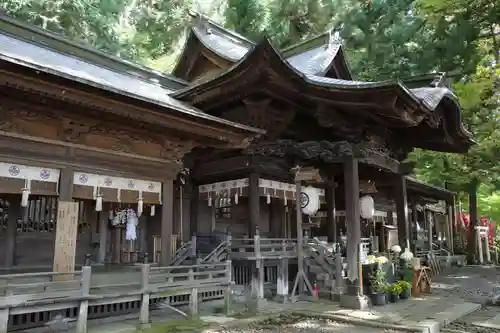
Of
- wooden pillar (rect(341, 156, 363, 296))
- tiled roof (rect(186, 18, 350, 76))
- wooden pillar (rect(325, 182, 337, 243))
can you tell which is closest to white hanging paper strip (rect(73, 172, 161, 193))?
wooden pillar (rect(341, 156, 363, 296))

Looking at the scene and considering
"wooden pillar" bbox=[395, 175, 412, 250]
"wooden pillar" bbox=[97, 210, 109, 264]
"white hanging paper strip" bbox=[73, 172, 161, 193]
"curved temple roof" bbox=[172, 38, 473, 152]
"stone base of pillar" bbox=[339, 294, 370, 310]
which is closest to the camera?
"white hanging paper strip" bbox=[73, 172, 161, 193]

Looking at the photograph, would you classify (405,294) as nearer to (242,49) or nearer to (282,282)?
(282,282)

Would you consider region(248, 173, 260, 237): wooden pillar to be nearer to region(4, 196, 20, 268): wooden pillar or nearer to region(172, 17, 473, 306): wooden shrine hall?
region(172, 17, 473, 306): wooden shrine hall

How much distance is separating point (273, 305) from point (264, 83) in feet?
17.4

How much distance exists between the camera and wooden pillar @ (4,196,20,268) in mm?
9031

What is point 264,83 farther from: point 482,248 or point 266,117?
point 482,248

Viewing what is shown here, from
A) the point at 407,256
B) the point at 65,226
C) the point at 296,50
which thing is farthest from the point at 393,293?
the point at 296,50

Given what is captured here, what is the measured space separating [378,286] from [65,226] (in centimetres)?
727

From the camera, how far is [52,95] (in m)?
6.44

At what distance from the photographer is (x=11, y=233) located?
29.8 ft

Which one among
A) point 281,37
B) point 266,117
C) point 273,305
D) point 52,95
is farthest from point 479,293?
point 281,37

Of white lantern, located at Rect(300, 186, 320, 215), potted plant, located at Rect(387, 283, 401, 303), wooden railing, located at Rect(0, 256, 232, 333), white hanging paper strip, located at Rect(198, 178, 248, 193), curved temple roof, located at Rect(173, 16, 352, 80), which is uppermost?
curved temple roof, located at Rect(173, 16, 352, 80)

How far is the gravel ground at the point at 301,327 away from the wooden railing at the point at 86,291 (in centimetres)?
111

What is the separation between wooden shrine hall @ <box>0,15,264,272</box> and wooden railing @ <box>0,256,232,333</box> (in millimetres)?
904
